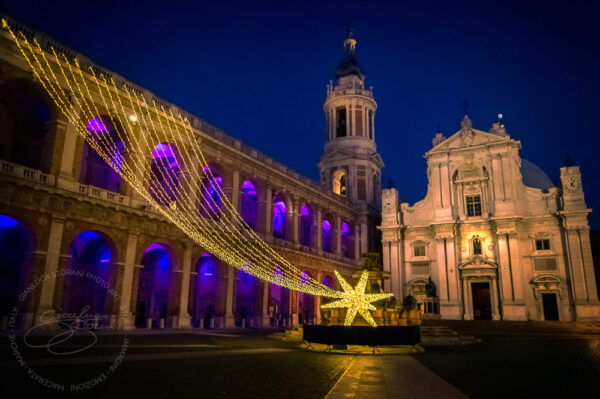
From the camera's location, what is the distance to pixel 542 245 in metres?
37.4

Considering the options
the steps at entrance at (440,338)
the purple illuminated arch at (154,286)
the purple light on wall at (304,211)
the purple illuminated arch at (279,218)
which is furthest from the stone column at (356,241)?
the steps at entrance at (440,338)

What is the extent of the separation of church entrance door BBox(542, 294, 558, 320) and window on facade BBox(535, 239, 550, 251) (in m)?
4.05

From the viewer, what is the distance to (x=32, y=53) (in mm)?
19625

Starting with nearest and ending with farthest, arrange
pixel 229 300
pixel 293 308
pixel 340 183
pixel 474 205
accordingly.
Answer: pixel 229 300, pixel 293 308, pixel 474 205, pixel 340 183

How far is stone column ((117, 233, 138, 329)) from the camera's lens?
22.6 m

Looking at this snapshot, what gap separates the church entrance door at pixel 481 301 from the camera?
37953 millimetres

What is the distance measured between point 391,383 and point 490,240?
34.4 m

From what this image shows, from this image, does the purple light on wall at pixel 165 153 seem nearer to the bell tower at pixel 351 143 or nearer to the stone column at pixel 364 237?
the bell tower at pixel 351 143

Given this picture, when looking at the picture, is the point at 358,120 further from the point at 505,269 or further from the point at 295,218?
the point at 505,269

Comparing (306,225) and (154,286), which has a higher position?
(306,225)

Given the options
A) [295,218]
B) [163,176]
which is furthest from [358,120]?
[163,176]

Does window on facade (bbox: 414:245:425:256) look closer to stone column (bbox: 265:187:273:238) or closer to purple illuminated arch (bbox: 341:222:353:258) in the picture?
purple illuminated arch (bbox: 341:222:353:258)

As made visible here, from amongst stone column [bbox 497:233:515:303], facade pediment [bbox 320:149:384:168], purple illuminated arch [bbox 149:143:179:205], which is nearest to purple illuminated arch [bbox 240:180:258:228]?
purple illuminated arch [bbox 149:143:179:205]

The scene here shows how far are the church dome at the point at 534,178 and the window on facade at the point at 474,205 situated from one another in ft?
27.5
